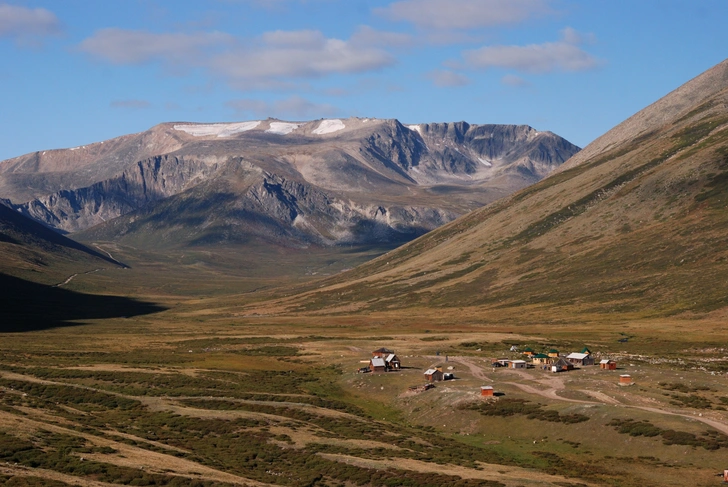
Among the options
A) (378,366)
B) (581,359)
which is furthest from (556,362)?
(378,366)

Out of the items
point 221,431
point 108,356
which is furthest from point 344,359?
point 221,431

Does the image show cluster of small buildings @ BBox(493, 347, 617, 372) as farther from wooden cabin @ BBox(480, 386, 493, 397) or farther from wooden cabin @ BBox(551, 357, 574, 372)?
wooden cabin @ BBox(480, 386, 493, 397)

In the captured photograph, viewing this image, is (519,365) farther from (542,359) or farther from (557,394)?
(557,394)

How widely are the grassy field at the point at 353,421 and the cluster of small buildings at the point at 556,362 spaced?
9.63 feet

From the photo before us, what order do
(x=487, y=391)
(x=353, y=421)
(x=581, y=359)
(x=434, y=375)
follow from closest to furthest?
(x=353, y=421), (x=487, y=391), (x=434, y=375), (x=581, y=359)

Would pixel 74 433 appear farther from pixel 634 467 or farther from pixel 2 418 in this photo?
pixel 634 467

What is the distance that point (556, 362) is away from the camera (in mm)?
126812

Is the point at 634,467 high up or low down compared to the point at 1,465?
down

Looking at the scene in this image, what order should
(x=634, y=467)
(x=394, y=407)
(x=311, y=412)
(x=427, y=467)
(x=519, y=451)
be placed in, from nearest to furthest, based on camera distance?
1. (x=427, y=467)
2. (x=634, y=467)
3. (x=519, y=451)
4. (x=311, y=412)
5. (x=394, y=407)

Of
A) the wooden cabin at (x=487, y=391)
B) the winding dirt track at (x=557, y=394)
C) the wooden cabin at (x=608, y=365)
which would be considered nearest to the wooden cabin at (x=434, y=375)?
the winding dirt track at (x=557, y=394)

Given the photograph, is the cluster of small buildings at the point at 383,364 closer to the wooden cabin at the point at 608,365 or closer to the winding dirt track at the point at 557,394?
the winding dirt track at the point at 557,394

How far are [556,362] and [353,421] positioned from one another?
45.6 meters

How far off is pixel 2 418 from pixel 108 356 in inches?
3154

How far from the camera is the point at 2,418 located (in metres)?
71.8
